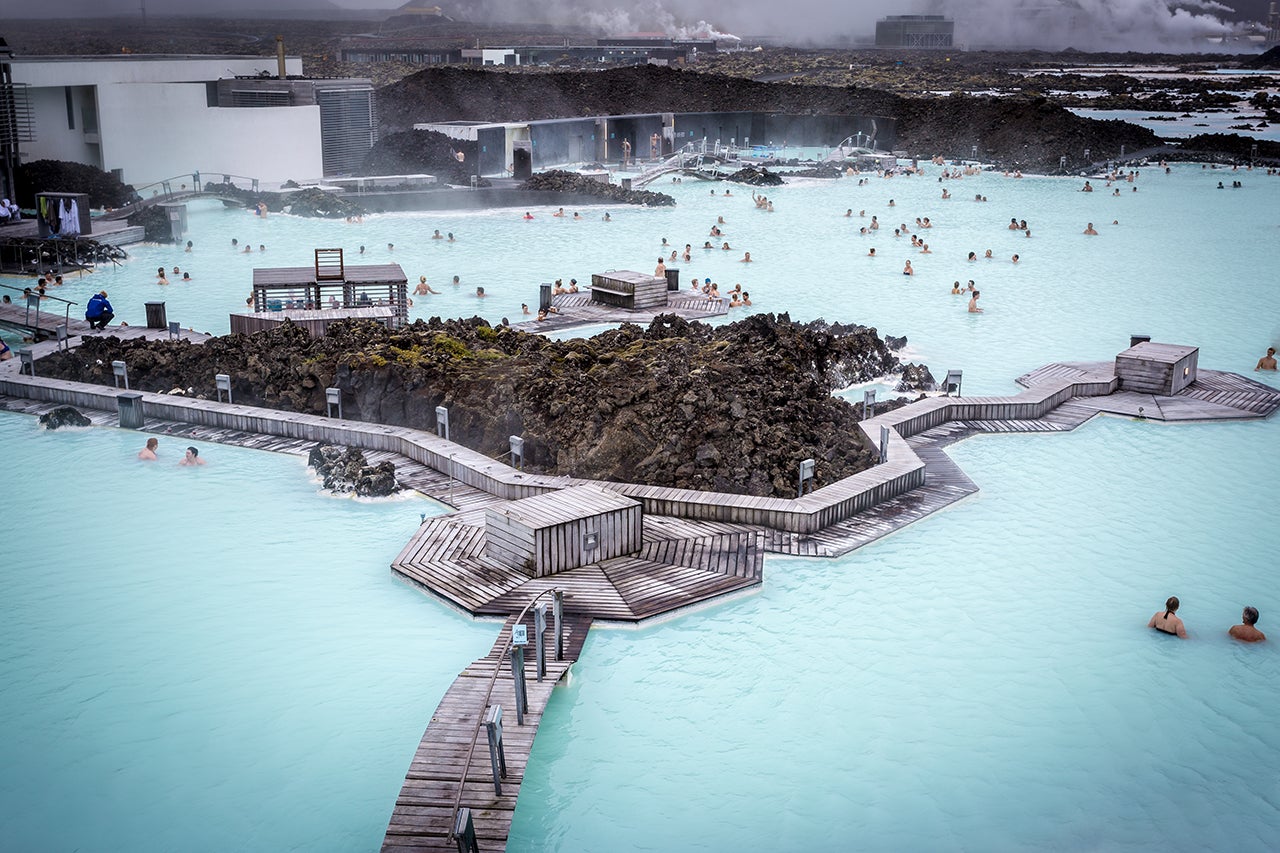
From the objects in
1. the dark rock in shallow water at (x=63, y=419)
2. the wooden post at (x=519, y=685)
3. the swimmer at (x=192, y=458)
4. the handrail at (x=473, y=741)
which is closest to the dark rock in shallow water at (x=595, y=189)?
the dark rock in shallow water at (x=63, y=419)

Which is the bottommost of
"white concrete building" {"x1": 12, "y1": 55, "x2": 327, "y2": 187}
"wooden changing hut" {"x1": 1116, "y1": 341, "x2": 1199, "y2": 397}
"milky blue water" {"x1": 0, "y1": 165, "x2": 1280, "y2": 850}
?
"milky blue water" {"x1": 0, "y1": 165, "x2": 1280, "y2": 850}

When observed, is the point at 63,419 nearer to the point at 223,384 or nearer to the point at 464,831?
the point at 223,384

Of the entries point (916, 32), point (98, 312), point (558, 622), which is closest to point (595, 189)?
point (98, 312)

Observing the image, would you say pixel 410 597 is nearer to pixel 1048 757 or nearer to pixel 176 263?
pixel 1048 757

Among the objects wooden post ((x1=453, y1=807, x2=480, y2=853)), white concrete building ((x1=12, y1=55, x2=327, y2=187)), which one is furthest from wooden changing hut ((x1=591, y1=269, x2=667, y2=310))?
white concrete building ((x1=12, y1=55, x2=327, y2=187))

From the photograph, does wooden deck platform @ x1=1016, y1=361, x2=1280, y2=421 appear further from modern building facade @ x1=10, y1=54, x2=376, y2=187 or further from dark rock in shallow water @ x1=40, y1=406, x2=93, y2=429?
modern building facade @ x1=10, y1=54, x2=376, y2=187

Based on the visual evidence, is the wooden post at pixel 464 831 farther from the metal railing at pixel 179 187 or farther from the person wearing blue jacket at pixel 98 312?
the metal railing at pixel 179 187

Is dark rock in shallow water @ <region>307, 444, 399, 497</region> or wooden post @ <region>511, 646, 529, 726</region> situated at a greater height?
dark rock in shallow water @ <region>307, 444, 399, 497</region>

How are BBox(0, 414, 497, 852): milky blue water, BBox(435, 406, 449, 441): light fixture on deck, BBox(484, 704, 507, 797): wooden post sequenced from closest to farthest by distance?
BBox(484, 704, 507, 797): wooden post, BBox(0, 414, 497, 852): milky blue water, BBox(435, 406, 449, 441): light fixture on deck
